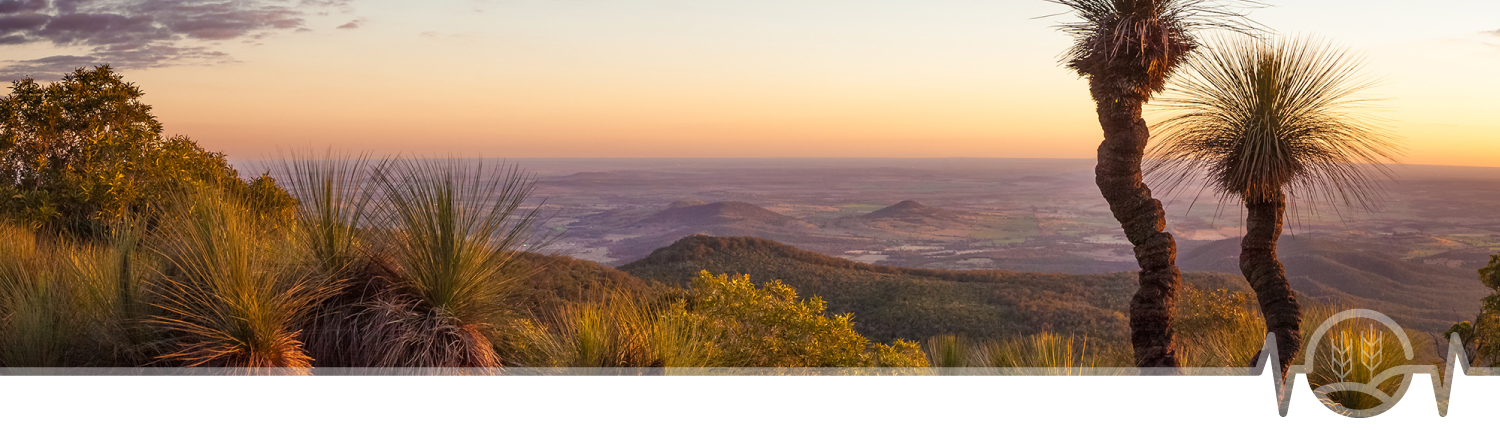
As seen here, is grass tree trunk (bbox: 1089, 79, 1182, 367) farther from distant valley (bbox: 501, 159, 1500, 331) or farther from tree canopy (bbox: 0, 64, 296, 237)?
tree canopy (bbox: 0, 64, 296, 237)

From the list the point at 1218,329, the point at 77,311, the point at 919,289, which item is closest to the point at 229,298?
the point at 77,311

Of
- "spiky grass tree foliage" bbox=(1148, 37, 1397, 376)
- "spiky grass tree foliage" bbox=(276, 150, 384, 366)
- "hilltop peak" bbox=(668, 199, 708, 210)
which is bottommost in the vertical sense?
"hilltop peak" bbox=(668, 199, 708, 210)

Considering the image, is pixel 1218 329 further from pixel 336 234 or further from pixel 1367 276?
pixel 336 234

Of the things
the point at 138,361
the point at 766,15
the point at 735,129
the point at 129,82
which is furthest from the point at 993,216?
the point at 138,361

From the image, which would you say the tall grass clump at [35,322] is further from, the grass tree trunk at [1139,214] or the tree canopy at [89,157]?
the grass tree trunk at [1139,214]

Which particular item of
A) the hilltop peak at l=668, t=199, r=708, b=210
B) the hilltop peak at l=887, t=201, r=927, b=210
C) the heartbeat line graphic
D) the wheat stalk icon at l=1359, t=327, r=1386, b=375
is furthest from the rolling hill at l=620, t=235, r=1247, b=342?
the wheat stalk icon at l=1359, t=327, r=1386, b=375

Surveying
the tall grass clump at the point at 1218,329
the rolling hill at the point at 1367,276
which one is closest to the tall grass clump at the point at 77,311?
the tall grass clump at the point at 1218,329

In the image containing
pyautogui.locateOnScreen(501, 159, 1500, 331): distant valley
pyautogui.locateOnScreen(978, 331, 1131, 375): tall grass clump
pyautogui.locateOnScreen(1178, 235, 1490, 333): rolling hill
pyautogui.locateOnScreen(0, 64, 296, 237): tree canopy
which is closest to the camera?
pyautogui.locateOnScreen(978, 331, 1131, 375): tall grass clump
